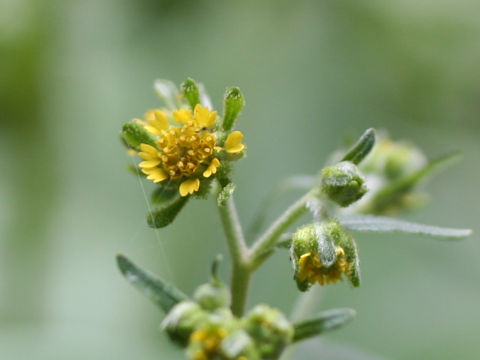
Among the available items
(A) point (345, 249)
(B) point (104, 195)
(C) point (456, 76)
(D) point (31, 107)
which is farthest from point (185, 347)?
(C) point (456, 76)

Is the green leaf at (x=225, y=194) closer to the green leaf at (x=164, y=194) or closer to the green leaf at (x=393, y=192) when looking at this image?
the green leaf at (x=164, y=194)

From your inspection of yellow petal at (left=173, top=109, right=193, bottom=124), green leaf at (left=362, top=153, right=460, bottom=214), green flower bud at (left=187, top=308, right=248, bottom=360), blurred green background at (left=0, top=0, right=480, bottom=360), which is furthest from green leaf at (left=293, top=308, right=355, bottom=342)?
blurred green background at (left=0, top=0, right=480, bottom=360)

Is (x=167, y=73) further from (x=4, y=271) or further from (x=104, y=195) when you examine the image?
(x=4, y=271)

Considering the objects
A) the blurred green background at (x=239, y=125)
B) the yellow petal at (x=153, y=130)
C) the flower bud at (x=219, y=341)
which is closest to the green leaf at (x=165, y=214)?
the yellow petal at (x=153, y=130)

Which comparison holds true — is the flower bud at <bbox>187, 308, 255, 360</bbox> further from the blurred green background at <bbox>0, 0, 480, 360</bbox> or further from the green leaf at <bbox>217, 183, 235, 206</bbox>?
the blurred green background at <bbox>0, 0, 480, 360</bbox>

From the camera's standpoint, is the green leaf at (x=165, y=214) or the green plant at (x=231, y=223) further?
the green leaf at (x=165, y=214)

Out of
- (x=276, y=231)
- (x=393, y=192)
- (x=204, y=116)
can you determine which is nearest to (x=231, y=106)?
(x=204, y=116)

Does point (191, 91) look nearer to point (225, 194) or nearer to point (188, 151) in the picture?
point (188, 151)
